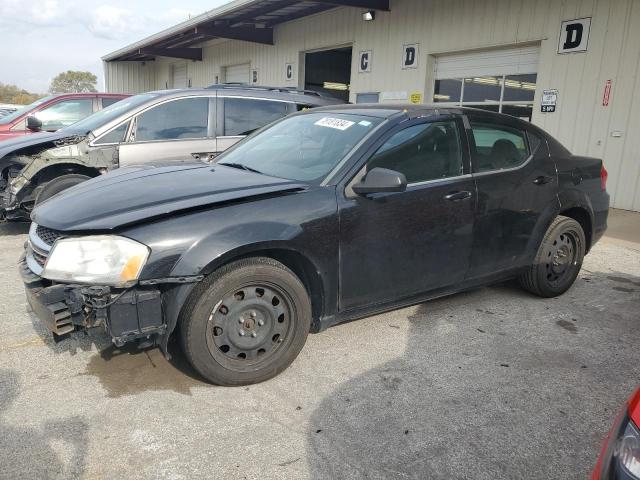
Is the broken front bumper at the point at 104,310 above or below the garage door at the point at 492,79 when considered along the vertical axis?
below

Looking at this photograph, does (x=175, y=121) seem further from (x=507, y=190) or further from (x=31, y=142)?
(x=507, y=190)

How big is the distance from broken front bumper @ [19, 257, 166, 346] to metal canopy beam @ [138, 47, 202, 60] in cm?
2216

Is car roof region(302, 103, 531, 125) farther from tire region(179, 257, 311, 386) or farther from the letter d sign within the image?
the letter d sign

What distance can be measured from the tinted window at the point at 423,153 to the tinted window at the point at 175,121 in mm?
3666

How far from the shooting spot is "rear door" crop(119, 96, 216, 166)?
6180mm

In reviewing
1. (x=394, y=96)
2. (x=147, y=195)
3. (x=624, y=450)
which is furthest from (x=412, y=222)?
(x=394, y=96)

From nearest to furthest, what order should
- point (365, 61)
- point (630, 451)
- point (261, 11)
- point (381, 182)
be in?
point (630, 451)
point (381, 182)
point (365, 61)
point (261, 11)

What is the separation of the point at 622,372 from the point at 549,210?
1451 millimetres

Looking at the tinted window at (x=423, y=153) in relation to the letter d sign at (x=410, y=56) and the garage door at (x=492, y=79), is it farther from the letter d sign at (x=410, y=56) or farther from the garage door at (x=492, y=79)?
the letter d sign at (x=410, y=56)

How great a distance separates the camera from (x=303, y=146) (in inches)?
145

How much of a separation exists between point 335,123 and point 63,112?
7.32 meters

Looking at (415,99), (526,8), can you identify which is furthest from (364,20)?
(526,8)

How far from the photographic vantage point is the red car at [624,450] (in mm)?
1379

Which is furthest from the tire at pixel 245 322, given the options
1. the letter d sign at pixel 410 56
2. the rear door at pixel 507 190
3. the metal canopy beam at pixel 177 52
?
the metal canopy beam at pixel 177 52
